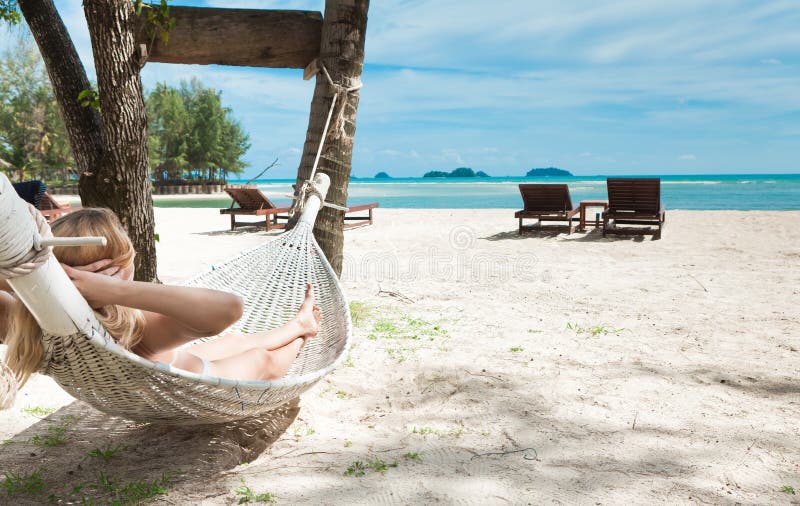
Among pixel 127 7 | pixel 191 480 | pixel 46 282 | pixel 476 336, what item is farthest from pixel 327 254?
pixel 46 282

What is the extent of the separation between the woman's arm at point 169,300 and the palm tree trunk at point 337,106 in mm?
2111

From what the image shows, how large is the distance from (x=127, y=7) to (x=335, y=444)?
2.37m

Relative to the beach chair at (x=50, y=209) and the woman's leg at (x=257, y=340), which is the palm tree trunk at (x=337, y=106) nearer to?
the woman's leg at (x=257, y=340)

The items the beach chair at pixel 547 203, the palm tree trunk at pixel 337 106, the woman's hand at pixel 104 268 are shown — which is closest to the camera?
the woman's hand at pixel 104 268

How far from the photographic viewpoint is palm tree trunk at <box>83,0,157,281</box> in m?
2.94

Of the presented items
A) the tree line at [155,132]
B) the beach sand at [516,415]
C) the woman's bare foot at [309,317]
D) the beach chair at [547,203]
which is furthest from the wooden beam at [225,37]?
the tree line at [155,132]

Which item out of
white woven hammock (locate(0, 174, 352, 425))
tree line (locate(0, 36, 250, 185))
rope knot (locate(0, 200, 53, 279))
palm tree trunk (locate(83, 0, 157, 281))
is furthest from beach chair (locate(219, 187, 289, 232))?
tree line (locate(0, 36, 250, 185))

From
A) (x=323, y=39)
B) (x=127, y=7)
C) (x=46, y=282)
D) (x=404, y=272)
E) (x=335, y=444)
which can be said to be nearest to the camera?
(x=46, y=282)

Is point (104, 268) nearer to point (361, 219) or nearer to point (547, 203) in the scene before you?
point (547, 203)

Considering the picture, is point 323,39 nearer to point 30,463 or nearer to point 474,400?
point 474,400

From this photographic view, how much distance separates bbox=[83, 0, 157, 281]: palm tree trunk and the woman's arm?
191cm

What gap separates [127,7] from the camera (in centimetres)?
295

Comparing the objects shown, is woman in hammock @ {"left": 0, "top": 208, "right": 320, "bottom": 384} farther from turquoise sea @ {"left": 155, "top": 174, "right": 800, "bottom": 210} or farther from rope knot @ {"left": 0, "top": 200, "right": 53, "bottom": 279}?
turquoise sea @ {"left": 155, "top": 174, "right": 800, "bottom": 210}

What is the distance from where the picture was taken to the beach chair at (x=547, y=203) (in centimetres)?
858
